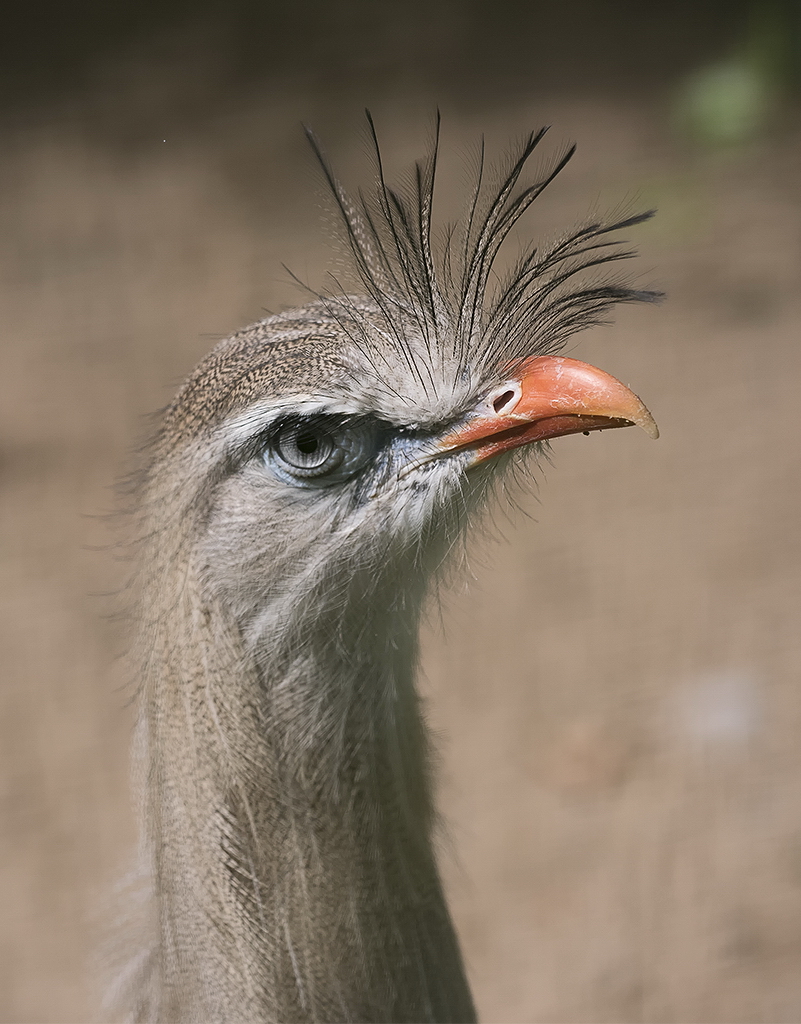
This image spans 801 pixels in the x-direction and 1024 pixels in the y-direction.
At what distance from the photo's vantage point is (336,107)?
519 cm

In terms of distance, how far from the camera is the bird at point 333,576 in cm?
121

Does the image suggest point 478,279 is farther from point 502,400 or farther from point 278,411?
point 278,411

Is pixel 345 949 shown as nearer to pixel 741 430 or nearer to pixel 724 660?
pixel 724 660

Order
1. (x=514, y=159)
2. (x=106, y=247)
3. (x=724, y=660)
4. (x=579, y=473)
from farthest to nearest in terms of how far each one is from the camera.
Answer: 1. (x=106, y=247)
2. (x=579, y=473)
3. (x=724, y=660)
4. (x=514, y=159)

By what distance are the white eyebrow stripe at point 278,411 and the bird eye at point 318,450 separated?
0.02 metres

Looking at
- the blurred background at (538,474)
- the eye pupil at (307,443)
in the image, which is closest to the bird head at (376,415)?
the eye pupil at (307,443)

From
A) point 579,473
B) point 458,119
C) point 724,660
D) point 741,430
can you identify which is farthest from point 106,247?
point 724,660

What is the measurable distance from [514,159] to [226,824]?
0.88m

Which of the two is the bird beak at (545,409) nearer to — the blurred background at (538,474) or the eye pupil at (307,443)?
the eye pupil at (307,443)

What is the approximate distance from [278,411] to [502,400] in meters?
0.25

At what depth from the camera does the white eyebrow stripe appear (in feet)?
3.82

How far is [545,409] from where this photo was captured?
3.80ft

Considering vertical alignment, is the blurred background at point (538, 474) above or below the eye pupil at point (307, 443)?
above

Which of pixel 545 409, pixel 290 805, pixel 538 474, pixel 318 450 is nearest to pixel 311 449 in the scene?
pixel 318 450
